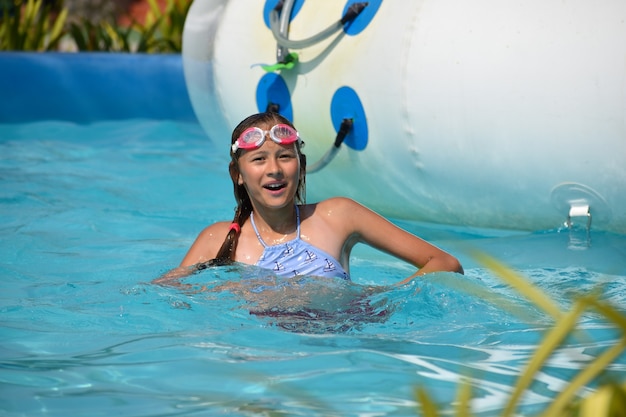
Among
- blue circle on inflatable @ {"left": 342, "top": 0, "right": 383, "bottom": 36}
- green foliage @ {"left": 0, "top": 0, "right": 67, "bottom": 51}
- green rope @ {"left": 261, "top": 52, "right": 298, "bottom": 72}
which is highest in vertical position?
green foliage @ {"left": 0, "top": 0, "right": 67, "bottom": 51}

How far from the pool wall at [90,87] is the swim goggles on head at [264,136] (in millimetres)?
4783

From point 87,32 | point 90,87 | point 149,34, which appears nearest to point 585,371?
point 90,87

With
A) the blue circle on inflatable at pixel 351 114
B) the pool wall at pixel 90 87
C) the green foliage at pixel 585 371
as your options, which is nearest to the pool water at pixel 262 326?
the green foliage at pixel 585 371

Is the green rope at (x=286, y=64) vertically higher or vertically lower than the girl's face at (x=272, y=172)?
higher

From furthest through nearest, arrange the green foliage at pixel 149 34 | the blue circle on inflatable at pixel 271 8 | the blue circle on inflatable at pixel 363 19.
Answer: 1. the green foliage at pixel 149 34
2. the blue circle on inflatable at pixel 271 8
3. the blue circle on inflatable at pixel 363 19

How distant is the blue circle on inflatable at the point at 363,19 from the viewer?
468 cm

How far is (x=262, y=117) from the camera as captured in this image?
3.73m

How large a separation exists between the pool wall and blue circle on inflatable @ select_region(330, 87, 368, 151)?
3786mm

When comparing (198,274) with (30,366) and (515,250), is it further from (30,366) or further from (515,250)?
(515,250)

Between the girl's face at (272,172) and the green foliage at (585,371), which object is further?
the girl's face at (272,172)

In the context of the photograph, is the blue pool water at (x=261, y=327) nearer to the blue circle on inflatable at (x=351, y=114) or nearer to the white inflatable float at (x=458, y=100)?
the white inflatable float at (x=458, y=100)

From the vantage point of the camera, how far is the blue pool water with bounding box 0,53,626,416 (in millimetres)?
2747

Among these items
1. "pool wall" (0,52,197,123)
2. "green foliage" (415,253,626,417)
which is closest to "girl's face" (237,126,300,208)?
"green foliage" (415,253,626,417)

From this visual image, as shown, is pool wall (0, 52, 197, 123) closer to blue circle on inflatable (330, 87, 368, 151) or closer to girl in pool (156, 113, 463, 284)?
blue circle on inflatable (330, 87, 368, 151)
